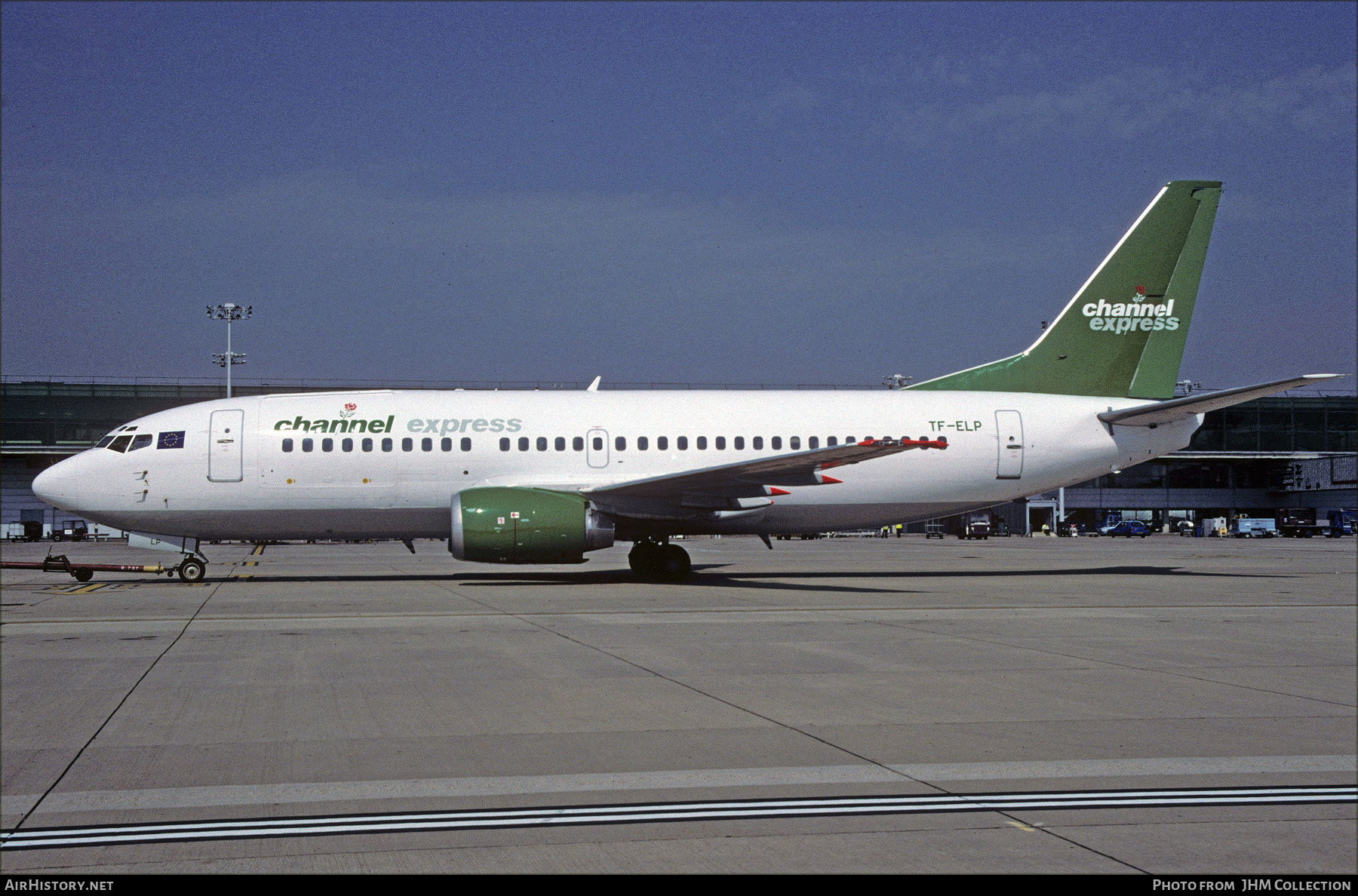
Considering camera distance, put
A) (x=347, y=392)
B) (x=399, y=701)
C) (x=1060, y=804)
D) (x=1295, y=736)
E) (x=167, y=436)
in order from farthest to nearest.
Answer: (x=347, y=392) → (x=167, y=436) → (x=399, y=701) → (x=1295, y=736) → (x=1060, y=804)

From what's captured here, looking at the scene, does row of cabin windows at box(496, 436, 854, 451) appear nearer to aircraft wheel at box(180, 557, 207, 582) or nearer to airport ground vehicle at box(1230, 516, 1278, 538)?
aircraft wheel at box(180, 557, 207, 582)

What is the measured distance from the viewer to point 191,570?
76.2ft

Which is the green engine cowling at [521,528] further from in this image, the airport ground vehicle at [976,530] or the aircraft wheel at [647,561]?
the airport ground vehicle at [976,530]

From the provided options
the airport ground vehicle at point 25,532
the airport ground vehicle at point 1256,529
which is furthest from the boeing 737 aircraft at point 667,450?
the airport ground vehicle at point 1256,529

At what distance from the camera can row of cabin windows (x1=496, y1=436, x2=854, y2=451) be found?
23.4m

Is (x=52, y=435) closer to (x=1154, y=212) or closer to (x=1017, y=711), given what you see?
(x=1154, y=212)

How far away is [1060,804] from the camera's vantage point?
17.8 feet

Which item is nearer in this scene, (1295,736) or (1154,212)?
(1295,736)

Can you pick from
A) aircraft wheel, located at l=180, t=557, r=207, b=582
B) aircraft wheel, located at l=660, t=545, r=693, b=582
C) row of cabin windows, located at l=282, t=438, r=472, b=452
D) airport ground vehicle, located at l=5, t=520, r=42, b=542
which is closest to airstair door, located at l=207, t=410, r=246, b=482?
row of cabin windows, located at l=282, t=438, r=472, b=452

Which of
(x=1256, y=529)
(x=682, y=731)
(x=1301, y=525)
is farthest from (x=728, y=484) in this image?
(x=1301, y=525)

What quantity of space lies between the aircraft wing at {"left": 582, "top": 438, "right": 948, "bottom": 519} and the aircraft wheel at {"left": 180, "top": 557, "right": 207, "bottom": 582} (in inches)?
331

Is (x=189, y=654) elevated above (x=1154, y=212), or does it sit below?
below
